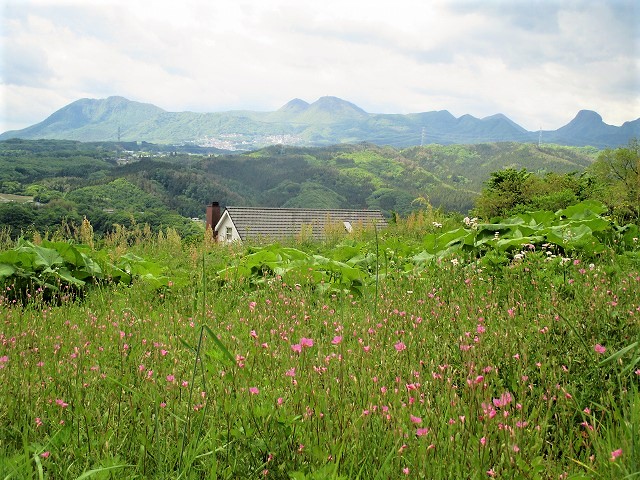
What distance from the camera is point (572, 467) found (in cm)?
245

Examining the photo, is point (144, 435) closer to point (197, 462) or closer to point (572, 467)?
point (197, 462)

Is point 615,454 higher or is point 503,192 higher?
point 615,454

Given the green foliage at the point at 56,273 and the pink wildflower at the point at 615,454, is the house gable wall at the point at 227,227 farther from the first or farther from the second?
the pink wildflower at the point at 615,454

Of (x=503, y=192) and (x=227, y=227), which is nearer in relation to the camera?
(x=503, y=192)

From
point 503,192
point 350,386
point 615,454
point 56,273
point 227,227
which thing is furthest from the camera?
point 227,227

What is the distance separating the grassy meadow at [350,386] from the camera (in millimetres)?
2318

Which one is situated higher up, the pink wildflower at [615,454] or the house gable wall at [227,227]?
the pink wildflower at [615,454]

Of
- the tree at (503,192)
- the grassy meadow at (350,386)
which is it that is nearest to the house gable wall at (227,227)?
the tree at (503,192)

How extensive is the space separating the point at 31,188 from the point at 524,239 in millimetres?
159739

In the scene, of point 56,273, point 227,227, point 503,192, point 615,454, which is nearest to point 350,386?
point 615,454

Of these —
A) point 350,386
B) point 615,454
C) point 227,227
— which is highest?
point 615,454

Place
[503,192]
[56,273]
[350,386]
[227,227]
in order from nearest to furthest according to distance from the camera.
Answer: [350,386] → [56,273] → [503,192] → [227,227]

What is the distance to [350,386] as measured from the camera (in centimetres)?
307

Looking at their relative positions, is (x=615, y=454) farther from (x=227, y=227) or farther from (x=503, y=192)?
(x=227, y=227)
